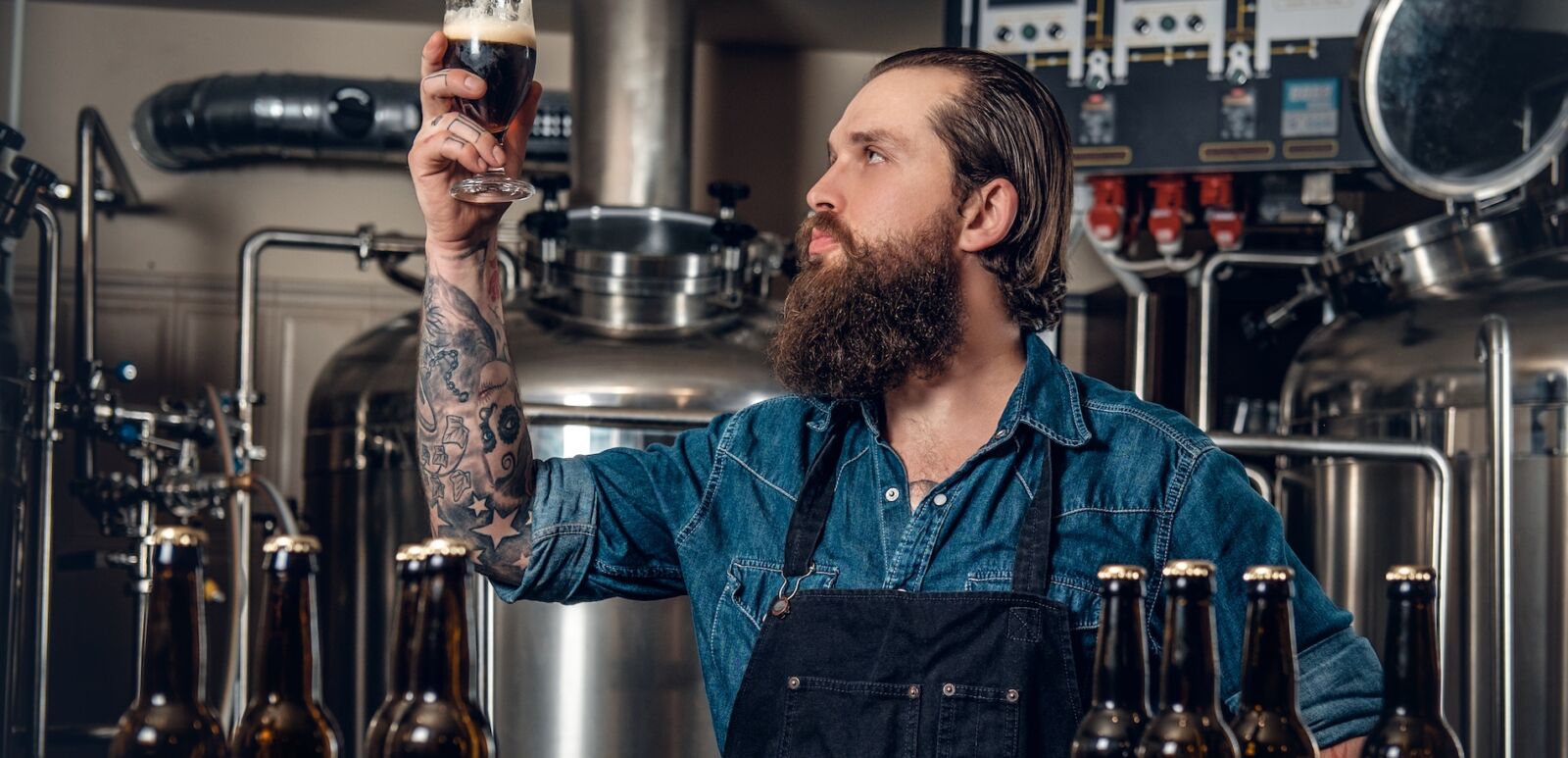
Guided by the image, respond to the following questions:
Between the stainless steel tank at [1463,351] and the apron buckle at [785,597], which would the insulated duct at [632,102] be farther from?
the apron buckle at [785,597]

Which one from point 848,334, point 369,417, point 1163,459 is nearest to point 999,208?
point 848,334

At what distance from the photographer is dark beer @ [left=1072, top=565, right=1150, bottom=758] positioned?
0.99m

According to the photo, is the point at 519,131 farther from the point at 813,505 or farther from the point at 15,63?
the point at 15,63

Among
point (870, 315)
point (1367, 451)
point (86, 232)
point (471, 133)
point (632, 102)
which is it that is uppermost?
point (632, 102)

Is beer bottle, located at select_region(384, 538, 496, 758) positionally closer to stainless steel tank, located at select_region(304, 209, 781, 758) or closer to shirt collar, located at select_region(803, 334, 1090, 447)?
shirt collar, located at select_region(803, 334, 1090, 447)

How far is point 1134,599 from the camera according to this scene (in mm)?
1000

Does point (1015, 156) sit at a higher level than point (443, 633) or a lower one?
higher

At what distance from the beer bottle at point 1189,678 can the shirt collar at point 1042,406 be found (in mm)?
599

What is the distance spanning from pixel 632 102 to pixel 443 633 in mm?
3189

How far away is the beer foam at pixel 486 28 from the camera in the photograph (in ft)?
4.01

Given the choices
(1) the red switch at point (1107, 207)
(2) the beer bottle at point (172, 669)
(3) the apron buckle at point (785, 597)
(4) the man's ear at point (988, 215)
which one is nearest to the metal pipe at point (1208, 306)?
(1) the red switch at point (1107, 207)

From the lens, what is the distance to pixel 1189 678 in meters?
0.96

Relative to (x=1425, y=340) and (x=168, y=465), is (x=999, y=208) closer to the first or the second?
(x=1425, y=340)

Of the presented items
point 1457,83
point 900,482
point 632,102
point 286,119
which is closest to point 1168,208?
point 1457,83
